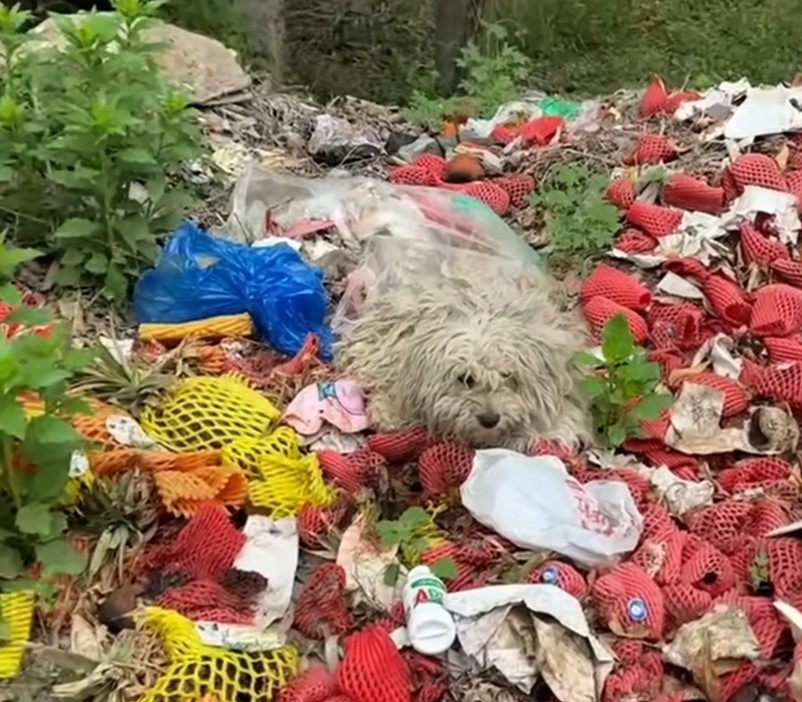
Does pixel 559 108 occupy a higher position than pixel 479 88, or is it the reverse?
pixel 559 108

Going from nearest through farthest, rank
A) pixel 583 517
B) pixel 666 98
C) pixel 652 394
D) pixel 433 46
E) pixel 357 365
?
pixel 583 517, pixel 652 394, pixel 357 365, pixel 666 98, pixel 433 46

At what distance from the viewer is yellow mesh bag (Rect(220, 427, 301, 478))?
3.25 meters

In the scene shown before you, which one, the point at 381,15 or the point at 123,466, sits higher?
the point at 123,466

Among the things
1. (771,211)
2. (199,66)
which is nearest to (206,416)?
(771,211)

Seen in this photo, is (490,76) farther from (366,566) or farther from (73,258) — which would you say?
(366,566)

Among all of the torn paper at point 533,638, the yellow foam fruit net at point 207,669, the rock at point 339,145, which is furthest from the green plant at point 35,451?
the rock at point 339,145

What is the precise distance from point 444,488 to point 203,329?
96 centimetres

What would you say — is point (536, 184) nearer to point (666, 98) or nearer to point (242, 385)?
point (666, 98)

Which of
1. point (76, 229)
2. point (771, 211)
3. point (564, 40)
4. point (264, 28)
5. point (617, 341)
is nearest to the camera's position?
point (617, 341)

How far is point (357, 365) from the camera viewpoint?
143 inches

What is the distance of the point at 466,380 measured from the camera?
→ 3258 millimetres

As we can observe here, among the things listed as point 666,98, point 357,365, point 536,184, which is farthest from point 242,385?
point 666,98

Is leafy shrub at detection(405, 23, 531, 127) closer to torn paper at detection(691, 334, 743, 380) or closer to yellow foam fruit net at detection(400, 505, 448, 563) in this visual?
torn paper at detection(691, 334, 743, 380)

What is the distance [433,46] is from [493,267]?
13.9ft
